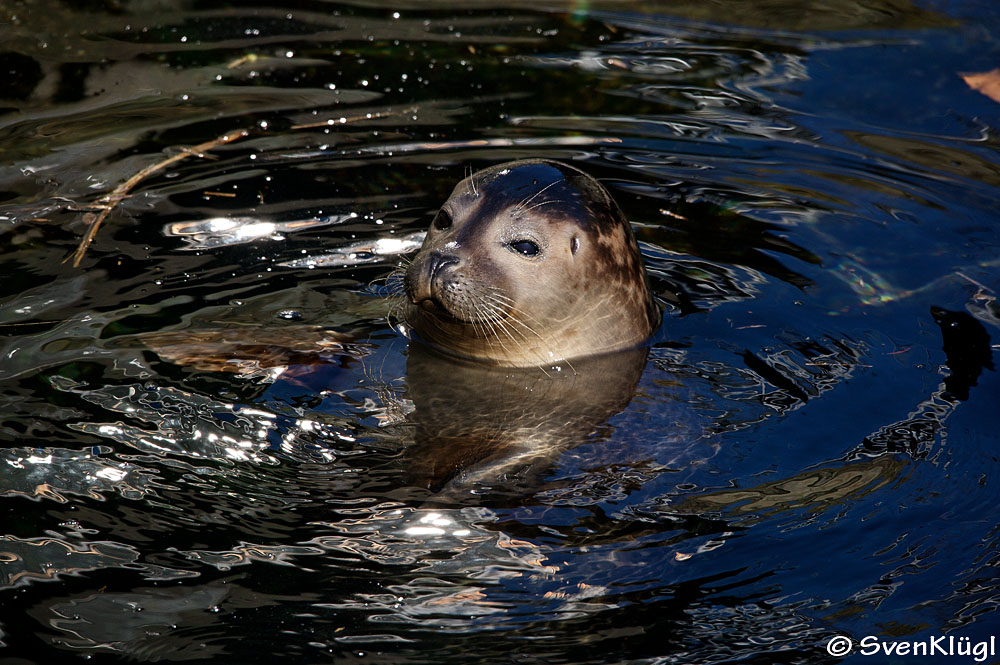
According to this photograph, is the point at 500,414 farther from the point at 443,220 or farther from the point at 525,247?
the point at 443,220

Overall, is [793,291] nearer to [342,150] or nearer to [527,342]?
[527,342]

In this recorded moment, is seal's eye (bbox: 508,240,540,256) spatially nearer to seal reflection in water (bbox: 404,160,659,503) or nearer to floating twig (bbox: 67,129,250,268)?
seal reflection in water (bbox: 404,160,659,503)

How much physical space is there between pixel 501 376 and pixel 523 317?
→ 293mm

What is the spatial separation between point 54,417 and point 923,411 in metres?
3.49

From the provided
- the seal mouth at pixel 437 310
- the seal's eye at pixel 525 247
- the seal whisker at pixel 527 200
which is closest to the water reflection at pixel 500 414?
the seal mouth at pixel 437 310

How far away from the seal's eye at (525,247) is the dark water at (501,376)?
2.17 feet

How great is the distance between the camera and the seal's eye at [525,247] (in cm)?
478

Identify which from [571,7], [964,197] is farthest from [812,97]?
[571,7]

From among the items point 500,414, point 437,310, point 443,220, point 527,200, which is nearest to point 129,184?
point 443,220

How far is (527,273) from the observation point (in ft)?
15.7

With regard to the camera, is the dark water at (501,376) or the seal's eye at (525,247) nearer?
the dark water at (501,376)

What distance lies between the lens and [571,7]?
882 cm

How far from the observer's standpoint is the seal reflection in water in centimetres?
454

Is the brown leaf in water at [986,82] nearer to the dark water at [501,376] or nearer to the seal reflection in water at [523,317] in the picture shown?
the dark water at [501,376]
